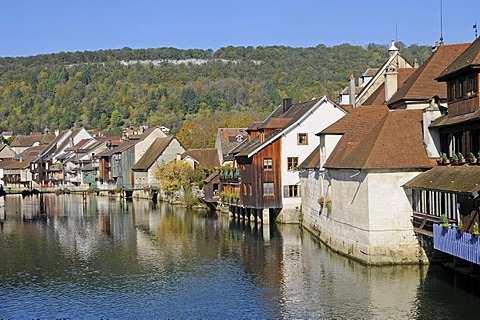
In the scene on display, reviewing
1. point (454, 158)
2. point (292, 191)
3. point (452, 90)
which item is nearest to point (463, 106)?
point (452, 90)

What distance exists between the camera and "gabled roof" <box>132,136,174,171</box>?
96625 millimetres

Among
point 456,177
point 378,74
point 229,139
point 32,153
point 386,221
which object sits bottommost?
point 386,221

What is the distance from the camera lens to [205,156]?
293 ft

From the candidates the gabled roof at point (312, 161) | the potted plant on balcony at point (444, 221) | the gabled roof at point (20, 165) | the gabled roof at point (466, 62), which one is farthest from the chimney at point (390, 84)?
the gabled roof at point (20, 165)

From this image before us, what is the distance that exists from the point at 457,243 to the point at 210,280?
11.5m

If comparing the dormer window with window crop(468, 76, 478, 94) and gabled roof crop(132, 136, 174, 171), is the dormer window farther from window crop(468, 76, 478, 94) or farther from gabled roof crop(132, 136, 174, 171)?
window crop(468, 76, 478, 94)

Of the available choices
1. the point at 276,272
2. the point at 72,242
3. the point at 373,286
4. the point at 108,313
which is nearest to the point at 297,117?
the point at 72,242

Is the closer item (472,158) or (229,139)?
(472,158)

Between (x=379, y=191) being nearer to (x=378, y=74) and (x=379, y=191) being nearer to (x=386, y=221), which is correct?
(x=386, y=221)

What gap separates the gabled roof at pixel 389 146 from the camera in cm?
3306

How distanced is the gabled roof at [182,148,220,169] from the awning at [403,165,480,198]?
5608 centimetres

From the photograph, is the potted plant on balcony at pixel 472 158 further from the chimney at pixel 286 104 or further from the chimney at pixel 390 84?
the chimney at pixel 286 104

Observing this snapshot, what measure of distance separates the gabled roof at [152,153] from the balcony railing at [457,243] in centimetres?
6911

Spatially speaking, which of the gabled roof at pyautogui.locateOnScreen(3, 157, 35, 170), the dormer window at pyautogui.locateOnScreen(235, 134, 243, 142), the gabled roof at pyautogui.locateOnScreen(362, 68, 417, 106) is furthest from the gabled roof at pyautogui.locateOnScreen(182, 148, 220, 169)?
the gabled roof at pyautogui.locateOnScreen(3, 157, 35, 170)
